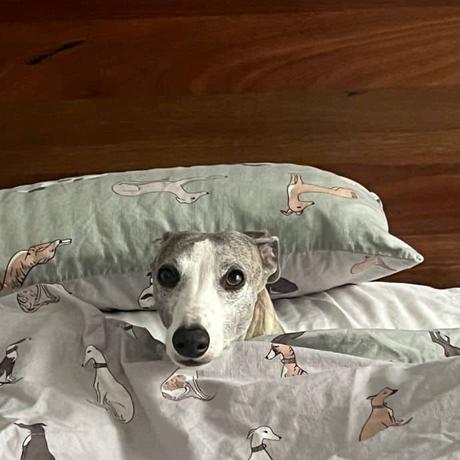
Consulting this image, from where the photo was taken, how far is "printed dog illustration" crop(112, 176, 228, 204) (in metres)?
1.55

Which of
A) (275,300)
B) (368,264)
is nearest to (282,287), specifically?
(275,300)

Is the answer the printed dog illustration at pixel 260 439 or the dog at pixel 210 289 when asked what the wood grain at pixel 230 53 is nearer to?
the dog at pixel 210 289

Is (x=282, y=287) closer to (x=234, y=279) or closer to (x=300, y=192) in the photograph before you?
(x=300, y=192)

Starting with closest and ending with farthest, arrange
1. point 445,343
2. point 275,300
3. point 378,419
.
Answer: point 378,419 < point 445,343 < point 275,300

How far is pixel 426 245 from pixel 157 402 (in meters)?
0.76

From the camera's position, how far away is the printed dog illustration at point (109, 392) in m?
1.24

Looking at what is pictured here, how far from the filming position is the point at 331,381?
121 cm

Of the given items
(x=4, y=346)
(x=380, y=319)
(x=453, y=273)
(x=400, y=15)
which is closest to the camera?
(x=4, y=346)

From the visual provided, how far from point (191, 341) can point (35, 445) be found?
9.5 inches

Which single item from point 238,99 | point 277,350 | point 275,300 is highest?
point 238,99

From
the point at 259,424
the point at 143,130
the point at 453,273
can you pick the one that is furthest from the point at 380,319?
the point at 143,130

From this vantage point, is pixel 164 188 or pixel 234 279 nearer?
pixel 234 279

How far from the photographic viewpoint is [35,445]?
→ 45.4 inches

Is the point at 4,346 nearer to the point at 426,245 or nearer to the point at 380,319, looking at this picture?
the point at 380,319
